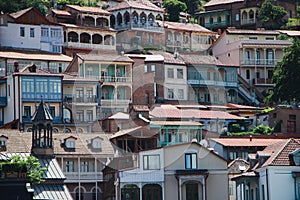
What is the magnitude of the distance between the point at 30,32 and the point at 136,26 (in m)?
15.4

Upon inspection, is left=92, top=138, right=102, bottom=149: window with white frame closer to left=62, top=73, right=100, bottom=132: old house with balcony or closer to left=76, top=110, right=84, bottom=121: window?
left=62, top=73, right=100, bottom=132: old house with balcony

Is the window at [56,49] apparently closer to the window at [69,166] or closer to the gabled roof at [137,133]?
the gabled roof at [137,133]

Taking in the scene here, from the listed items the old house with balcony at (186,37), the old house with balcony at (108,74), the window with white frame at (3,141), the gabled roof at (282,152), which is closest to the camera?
the gabled roof at (282,152)

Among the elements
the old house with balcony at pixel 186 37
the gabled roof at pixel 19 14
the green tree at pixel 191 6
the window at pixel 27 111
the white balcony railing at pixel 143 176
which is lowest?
the white balcony railing at pixel 143 176

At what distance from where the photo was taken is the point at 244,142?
95.6m

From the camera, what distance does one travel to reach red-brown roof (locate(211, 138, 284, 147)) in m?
94.1

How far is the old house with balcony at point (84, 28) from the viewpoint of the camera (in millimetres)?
121188

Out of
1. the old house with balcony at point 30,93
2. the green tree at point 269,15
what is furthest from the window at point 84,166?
the green tree at point 269,15

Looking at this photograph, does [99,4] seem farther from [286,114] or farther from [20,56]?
[286,114]

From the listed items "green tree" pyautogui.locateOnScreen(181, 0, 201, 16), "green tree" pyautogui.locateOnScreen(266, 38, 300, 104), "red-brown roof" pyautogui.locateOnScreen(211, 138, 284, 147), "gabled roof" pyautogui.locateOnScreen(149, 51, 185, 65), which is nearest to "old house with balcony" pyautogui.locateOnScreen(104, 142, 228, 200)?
"red-brown roof" pyautogui.locateOnScreen(211, 138, 284, 147)

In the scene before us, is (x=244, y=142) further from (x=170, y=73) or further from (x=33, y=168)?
(x=33, y=168)

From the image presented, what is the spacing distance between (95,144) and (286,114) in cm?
2276

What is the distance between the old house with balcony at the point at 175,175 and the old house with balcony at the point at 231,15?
64.5 meters

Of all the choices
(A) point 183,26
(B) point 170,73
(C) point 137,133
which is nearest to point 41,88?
(C) point 137,133
